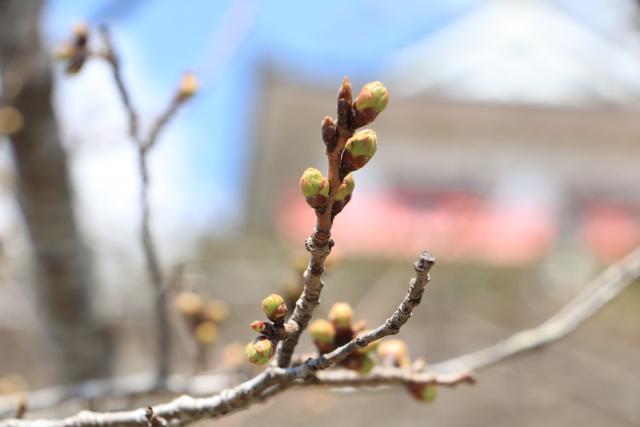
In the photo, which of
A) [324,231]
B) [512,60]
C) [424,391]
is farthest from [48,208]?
[512,60]

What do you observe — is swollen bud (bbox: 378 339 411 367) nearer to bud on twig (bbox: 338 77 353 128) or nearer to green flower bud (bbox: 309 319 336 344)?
green flower bud (bbox: 309 319 336 344)

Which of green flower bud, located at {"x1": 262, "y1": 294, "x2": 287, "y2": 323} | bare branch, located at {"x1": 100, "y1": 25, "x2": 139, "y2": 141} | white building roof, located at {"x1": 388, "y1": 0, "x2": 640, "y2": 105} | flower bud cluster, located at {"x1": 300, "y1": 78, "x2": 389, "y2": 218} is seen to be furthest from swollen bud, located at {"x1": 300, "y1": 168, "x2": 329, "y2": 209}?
white building roof, located at {"x1": 388, "y1": 0, "x2": 640, "y2": 105}

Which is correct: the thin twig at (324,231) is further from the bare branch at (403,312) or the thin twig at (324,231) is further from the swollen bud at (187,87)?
the swollen bud at (187,87)

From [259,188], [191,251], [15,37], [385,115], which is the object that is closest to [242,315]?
[191,251]

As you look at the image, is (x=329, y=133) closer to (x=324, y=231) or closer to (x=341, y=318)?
(x=324, y=231)

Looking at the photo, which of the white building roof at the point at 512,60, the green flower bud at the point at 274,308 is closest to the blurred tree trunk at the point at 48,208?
the green flower bud at the point at 274,308

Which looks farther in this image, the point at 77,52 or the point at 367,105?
the point at 77,52
